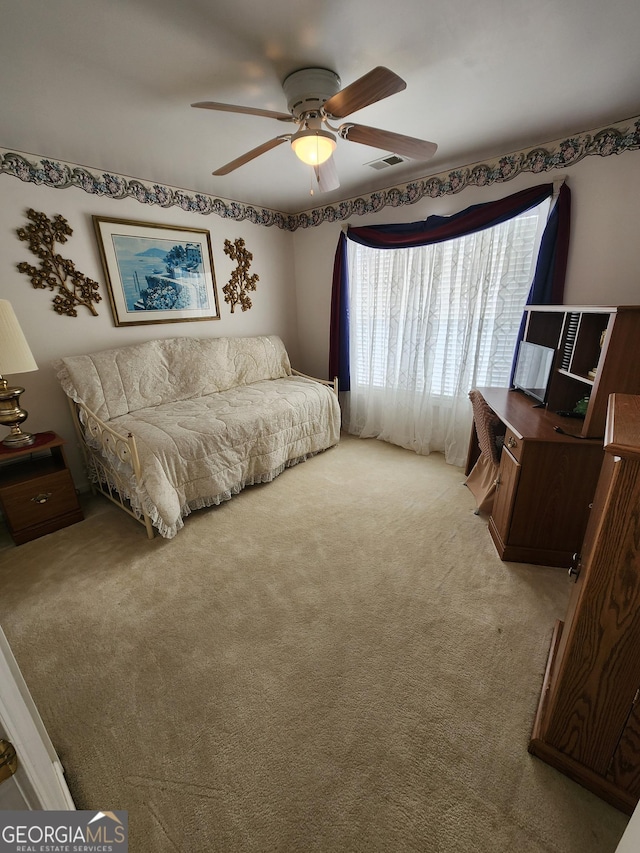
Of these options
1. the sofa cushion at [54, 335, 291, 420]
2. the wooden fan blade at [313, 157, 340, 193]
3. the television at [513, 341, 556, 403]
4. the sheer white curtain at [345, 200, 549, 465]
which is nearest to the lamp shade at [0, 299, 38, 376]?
the sofa cushion at [54, 335, 291, 420]

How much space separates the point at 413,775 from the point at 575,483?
1461 millimetres

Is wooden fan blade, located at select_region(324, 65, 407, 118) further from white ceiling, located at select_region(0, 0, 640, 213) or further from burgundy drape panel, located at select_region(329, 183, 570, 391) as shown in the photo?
burgundy drape panel, located at select_region(329, 183, 570, 391)

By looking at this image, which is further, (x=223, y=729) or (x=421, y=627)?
(x=421, y=627)

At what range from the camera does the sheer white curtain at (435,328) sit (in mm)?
2658

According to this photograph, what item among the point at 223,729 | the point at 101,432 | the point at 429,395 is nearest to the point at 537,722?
the point at 223,729

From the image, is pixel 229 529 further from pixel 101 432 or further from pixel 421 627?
pixel 421 627

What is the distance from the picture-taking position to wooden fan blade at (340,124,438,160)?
5.13 feet

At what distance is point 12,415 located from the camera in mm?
2152

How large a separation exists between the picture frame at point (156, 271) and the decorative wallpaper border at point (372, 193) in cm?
22

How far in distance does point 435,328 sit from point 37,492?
3.30 m

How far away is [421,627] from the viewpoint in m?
1.54

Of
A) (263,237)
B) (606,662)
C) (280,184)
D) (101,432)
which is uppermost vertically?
(280,184)

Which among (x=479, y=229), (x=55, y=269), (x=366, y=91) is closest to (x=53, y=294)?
(x=55, y=269)

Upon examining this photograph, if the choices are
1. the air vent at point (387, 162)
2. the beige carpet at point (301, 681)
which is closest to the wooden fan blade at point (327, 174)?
the air vent at point (387, 162)
